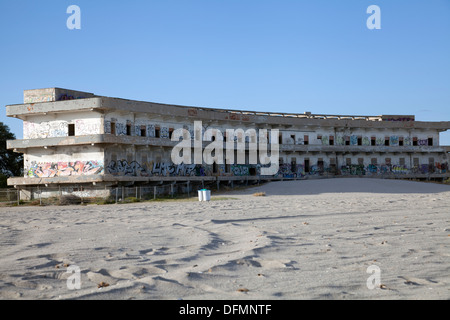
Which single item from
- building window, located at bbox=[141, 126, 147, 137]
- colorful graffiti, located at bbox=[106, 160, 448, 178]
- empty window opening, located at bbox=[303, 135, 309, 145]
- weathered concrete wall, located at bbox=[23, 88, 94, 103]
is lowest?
colorful graffiti, located at bbox=[106, 160, 448, 178]

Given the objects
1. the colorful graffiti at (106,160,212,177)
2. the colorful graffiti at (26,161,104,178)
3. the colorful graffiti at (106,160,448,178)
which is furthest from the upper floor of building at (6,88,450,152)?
the colorful graffiti at (106,160,448,178)

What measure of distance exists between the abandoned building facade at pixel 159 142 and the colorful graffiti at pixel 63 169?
0.28 feet

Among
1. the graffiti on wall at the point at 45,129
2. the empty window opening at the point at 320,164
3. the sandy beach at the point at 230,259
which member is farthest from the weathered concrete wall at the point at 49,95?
the empty window opening at the point at 320,164

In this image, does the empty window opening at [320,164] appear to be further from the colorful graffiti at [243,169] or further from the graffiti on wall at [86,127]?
the graffiti on wall at [86,127]

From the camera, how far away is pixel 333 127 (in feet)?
178

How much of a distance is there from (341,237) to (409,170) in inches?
1969

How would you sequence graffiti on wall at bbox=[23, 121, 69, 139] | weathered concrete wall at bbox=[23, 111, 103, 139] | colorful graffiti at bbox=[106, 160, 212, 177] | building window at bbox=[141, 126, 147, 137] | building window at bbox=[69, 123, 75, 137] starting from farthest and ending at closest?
building window at bbox=[141, 126, 147, 137]
building window at bbox=[69, 123, 75, 137]
graffiti on wall at bbox=[23, 121, 69, 139]
colorful graffiti at bbox=[106, 160, 212, 177]
weathered concrete wall at bbox=[23, 111, 103, 139]

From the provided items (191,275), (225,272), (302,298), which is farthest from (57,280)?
(302,298)

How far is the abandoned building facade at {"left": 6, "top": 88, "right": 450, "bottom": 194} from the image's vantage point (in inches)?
1489

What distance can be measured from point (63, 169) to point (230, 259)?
3322 centimetres

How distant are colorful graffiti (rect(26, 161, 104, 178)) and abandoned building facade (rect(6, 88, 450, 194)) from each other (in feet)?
0.28

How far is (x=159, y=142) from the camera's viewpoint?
41.0 m

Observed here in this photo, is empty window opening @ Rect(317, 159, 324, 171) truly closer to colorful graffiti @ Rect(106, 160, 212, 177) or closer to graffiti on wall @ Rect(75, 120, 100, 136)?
colorful graffiti @ Rect(106, 160, 212, 177)

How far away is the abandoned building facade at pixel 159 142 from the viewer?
124 feet
